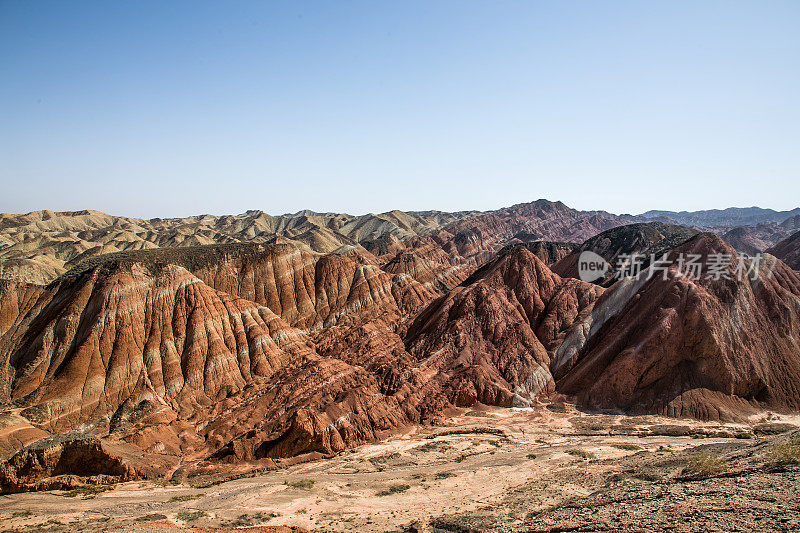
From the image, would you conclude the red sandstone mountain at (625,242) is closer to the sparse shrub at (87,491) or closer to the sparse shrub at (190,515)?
the sparse shrub at (190,515)

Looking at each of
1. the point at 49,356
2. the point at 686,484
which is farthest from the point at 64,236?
the point at 686,484

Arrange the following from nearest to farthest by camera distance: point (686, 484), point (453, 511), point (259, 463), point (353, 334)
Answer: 1. point (686, 484)
2. point (453, 511)
3. point (259, 463)
4. point (353, 334)

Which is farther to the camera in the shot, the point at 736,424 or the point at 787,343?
the point at 787,343

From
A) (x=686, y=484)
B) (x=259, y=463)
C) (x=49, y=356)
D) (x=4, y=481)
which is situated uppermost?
(x=49, y=356)

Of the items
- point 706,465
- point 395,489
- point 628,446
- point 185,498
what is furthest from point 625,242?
point 185,498

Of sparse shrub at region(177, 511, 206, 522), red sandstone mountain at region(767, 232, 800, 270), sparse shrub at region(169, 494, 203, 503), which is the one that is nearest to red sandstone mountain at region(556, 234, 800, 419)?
sparse shrub at region(169, 494, 203, 503)

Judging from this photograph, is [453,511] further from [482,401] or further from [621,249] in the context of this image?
[621,249]

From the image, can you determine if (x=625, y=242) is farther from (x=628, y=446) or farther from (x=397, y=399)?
(x=397, y=399)
